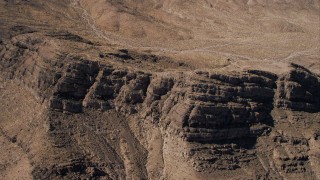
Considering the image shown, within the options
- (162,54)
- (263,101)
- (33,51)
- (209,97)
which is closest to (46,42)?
(33,51)

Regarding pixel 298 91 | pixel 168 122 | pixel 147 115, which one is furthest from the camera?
pixel 298 91

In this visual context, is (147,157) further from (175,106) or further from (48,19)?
(48,19)

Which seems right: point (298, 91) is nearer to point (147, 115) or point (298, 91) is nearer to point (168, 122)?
point (168, 122)

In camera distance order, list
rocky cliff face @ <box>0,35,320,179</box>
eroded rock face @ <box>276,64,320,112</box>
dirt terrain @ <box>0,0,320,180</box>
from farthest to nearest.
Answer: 1. eroded rock face @ <box>276,64,320,112</box>
2. rocky cliff face @ <box>0,35,320,179</box>
3. dirt terrain @ <box>0,0,320,180</box>

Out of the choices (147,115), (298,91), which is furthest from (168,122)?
(298,91)

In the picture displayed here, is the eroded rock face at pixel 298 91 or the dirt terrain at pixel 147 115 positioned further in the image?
the eroded rock face at pixel 298 91

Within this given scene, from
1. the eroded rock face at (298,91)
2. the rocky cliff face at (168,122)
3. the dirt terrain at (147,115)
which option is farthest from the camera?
the eroded rock face at (298,91)

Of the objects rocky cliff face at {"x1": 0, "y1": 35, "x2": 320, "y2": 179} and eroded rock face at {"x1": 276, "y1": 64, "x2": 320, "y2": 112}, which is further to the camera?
eroded rock face at {"x1": 276, "y1": 64, "x2": 320, "y2": 112}

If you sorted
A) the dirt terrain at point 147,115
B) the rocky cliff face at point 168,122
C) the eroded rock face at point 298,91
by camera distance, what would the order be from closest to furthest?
the dirt terrain at point 147,115 → the rocky cliff face at point 168,122 → the eroded rock face at point 298,91
